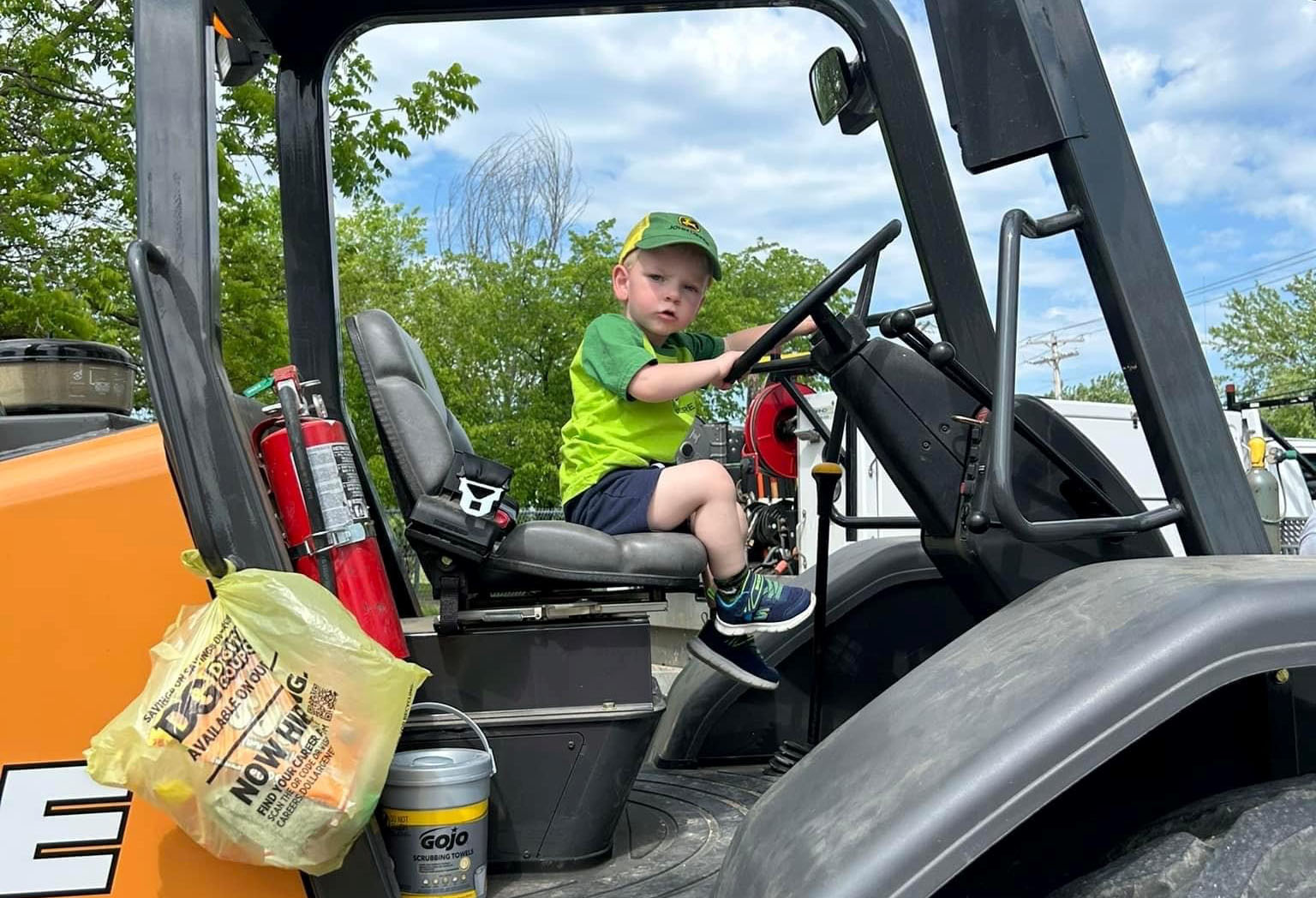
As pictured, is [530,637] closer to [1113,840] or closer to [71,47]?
[1113,840]

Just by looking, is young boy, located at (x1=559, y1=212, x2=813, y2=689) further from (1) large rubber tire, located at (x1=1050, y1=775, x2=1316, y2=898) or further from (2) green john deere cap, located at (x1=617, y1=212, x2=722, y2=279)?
(1) large rubber tire, located at (x1=1050, y1=775, x2=1316, y2=898)

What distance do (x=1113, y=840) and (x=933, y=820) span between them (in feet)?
1.88

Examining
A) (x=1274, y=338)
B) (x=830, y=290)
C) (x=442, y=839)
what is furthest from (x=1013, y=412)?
(x=1274, y=338)

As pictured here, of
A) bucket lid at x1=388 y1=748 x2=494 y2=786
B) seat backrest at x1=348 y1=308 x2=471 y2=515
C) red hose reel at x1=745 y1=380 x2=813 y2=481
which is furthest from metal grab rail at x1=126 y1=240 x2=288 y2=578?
red hose reel at x1=745 y1=380 x2=813 y2=481

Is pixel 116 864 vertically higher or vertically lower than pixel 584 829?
higher

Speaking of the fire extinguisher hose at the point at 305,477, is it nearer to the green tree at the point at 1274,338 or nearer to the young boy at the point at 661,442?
the young boy at the point at 661,442

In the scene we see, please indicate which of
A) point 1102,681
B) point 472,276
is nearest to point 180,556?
point 1102,681

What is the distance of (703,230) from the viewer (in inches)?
104

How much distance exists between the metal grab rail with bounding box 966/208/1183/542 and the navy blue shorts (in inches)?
36.6

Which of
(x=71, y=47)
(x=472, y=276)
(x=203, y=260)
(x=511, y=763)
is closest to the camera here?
(x=203, y=260)

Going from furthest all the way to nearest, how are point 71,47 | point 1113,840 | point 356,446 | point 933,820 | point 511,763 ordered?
point 71,47 → point 356,446 → point 511,763 → point 1113,840 → point 933,820

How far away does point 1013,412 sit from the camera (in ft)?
5.65

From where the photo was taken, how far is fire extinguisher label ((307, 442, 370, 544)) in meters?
1.94

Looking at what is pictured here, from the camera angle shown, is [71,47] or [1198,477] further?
[71,47]
